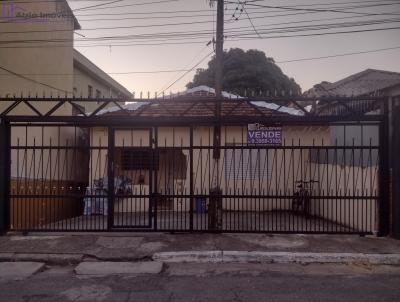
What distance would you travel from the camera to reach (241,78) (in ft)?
103

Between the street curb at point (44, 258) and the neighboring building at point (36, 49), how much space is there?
5.73 m

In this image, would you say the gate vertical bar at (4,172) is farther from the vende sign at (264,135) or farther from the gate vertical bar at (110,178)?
the vende sign at (264,135)

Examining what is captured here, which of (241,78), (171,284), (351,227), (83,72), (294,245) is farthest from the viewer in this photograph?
(241,78)

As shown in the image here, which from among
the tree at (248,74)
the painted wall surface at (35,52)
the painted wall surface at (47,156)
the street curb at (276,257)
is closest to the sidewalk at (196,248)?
the street curb at (276,257)

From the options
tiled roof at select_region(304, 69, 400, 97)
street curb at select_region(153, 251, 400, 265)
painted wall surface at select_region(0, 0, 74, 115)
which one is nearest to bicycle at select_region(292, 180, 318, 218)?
street curb at select_region(153, 251, 400, 265)

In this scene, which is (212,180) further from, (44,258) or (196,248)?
(44,258)

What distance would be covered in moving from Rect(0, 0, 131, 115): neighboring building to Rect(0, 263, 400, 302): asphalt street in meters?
7.21

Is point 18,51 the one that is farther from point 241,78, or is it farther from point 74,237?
point 241,78

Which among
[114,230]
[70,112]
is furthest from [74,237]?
[70,112]

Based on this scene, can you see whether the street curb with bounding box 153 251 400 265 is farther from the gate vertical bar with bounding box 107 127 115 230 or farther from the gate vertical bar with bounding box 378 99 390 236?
the gate vertical bar with bounding box 107 127 115 230

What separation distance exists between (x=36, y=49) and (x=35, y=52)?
0.22 metres

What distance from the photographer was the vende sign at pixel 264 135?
32.1 ft

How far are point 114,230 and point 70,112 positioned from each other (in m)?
10.1

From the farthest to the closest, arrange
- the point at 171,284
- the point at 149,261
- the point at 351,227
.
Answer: the point at 351,227
the point at 149,261
the point at 171,284
